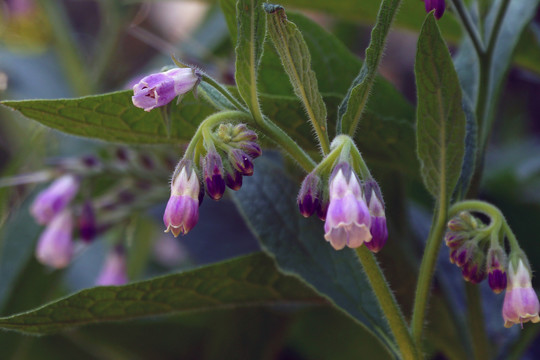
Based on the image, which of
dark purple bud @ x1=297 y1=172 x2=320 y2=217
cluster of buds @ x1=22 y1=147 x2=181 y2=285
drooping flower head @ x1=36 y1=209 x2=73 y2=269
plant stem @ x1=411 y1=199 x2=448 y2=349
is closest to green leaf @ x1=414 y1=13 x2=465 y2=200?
plant stem @ x1=411 y1=199 x2=448 y2=349

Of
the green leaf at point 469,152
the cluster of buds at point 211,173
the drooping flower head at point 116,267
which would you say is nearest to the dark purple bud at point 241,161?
the cluster of buds at point 211,173

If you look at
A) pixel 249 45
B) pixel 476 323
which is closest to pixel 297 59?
pixel 249 45

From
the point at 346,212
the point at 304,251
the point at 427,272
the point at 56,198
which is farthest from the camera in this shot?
the point at 56,198

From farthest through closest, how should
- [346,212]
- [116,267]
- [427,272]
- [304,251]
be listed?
[116,267] < [304,251] < [427,272] < [346,212]

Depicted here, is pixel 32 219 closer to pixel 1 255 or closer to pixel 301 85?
pixel 1 255

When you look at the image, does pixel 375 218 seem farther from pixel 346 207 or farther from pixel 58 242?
pixel 58 242

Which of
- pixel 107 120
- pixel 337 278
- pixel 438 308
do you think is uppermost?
pixel 107 120

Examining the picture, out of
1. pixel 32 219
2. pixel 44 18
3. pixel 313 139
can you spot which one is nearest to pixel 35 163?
pixel 32 219
